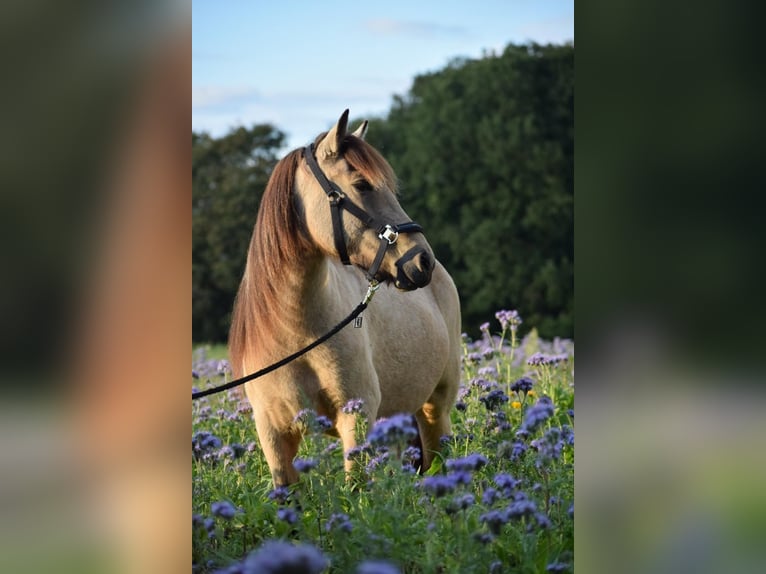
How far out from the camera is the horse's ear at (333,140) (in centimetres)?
385

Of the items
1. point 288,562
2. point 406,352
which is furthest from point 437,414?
point 288,562

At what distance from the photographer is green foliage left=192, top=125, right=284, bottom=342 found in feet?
75.5

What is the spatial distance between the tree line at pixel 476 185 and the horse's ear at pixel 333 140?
18.2 meters

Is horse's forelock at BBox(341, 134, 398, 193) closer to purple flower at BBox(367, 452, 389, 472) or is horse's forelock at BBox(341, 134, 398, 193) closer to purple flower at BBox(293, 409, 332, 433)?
purple flower at BBox(293, 409, 332, 433)

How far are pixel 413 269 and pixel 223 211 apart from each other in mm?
21150

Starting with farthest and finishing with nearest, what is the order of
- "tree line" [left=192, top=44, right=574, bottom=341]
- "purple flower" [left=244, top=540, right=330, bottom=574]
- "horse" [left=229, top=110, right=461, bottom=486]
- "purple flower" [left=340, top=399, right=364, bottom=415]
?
"tree line" [left=192, top=44, right=574, bottom=341] → "horse" [left=229, top=110, right=461, bottom=486] → "purple flower" [left=340, top=399, right=364, bottom=415] → "purple flower" [left=244, top=540, right=330, bottom=574]

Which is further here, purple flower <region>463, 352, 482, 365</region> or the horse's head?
purple flower <region>463, 352, 482, 365</region>

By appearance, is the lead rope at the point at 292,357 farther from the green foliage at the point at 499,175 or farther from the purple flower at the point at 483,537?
the green foliage at the point at 499,175

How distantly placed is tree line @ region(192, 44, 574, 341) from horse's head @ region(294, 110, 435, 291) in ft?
59.6

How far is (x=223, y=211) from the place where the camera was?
79.7ft

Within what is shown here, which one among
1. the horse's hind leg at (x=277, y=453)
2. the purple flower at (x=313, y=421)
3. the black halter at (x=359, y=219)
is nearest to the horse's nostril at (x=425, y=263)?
the black halter at (x=359, y=219)

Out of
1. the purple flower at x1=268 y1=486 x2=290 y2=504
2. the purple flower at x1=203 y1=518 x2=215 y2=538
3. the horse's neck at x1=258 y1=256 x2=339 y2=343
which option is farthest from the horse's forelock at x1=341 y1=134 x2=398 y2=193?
the purple flower at x1=203 y1=518 x2=215 y2=538
